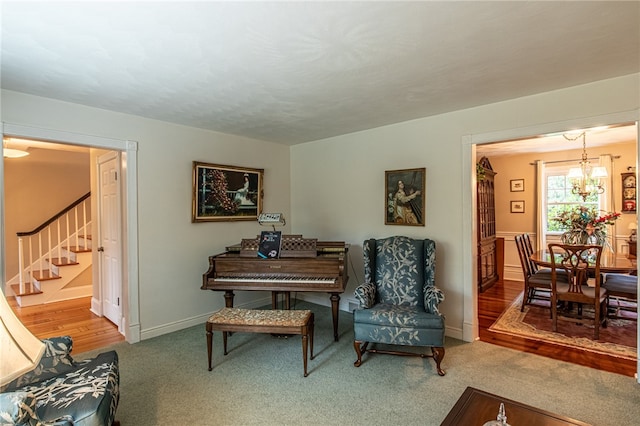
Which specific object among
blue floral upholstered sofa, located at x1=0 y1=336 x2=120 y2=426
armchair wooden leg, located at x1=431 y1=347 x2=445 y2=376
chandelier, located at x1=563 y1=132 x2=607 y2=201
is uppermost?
chandelier, located at x1=563 y1=132 x2=607 y2=201

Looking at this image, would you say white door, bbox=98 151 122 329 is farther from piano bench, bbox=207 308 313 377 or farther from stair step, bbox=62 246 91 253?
piano bench, bbox=207 308 313 377

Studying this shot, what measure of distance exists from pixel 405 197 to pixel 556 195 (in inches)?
167

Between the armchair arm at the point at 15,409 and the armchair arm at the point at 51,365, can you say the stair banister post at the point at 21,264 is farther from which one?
the armchair arm at the point at 15,409

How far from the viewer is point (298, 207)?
5.02m

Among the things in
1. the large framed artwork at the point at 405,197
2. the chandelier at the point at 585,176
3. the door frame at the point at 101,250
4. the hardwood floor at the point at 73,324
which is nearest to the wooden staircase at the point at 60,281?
the hardwood floor at the point at 73,324

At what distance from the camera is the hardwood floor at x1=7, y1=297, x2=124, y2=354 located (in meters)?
3.47

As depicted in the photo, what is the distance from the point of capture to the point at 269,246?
345cm

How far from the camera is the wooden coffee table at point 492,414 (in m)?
1.48

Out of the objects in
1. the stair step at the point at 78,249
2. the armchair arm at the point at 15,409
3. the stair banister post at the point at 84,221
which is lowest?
the armchair arm at the point at 15,409

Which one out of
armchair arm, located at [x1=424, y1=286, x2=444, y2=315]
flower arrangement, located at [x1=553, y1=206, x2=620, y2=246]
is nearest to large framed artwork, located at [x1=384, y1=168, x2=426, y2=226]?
armchair arm, located at [x1=424, y1=286, x2=444, y2=315]

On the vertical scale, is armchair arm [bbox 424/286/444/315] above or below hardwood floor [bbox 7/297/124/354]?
above

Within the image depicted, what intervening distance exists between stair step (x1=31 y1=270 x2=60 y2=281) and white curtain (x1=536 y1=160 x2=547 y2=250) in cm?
857

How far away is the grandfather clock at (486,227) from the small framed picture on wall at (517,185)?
0.57 metres

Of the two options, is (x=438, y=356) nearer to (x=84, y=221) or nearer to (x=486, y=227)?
(x=486, y=227)
